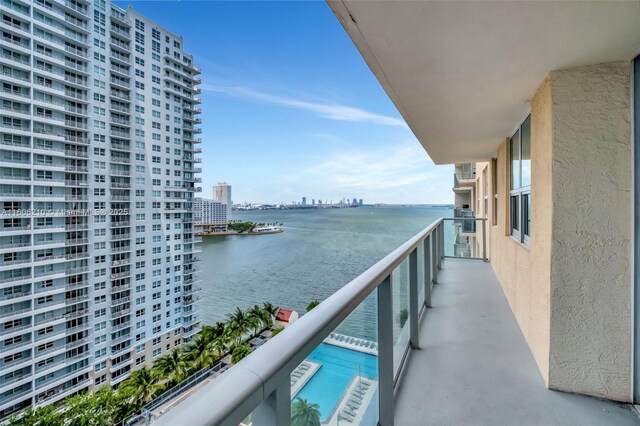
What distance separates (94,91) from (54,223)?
6.85 m

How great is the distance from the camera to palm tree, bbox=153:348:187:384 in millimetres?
16250

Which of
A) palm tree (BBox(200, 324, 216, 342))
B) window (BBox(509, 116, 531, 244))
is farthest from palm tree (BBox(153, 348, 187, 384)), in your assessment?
window (BBox(509, 116, 531, 244))

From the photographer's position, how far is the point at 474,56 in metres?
1.92

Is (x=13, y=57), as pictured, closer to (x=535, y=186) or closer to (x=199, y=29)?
(x=535, y=186)

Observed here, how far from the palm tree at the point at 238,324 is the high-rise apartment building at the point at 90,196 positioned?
346 centimetres

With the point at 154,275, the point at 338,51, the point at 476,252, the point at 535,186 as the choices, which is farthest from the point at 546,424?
the point at 338,51

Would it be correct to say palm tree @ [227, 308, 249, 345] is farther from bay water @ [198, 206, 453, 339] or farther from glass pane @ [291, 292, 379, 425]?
glass pane @ [291, 292, 379, 425]

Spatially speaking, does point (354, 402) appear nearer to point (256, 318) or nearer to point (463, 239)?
point (463, 239)

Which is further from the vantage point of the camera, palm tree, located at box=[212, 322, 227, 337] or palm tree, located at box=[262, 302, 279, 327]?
palm tree, located at box=[212, 322, 227, 337]

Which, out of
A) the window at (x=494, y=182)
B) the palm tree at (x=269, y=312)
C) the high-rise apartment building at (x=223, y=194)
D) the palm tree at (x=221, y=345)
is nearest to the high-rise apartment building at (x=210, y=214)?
the high-rise apartment building at (x=223, y=194)

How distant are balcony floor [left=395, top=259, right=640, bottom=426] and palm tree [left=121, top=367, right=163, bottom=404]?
59.0 ft

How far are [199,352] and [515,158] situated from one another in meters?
19.8

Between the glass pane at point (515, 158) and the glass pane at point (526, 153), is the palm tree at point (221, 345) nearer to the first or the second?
the glass pane at point (515, 158)

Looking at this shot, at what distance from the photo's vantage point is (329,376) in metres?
1.04
